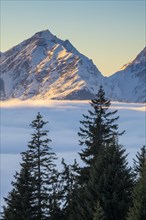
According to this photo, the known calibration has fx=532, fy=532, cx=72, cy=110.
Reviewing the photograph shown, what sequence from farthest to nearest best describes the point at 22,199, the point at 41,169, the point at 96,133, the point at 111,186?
the point at 96,133, the point at 41,169, the point at 22,199, the point at 111,186

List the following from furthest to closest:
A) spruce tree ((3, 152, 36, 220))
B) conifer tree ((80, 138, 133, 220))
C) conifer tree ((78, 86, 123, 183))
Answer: conifer tree ((78, 86, 123, 183))
spruce tree ((3, 152, 36, 220))
conifer tree ((80, 138, 133, 220))

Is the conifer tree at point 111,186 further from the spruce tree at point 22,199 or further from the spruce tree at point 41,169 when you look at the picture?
the spruce tree at point 41,169

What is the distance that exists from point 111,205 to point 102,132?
9224mm

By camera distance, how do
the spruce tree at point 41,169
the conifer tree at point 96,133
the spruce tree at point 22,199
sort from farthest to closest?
1. the conifer tree at point 96,133
2. the spruce tree at point 41,169
3. the spruce tree at point 22,199

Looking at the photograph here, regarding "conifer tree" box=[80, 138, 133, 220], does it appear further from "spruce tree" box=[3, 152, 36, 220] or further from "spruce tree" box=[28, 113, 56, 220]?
"spruce tree" box=[28, 113, 56, 220]

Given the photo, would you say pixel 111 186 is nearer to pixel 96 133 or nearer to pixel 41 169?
pixel 41 169

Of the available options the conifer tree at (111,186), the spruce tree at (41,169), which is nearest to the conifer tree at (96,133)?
the spruce tree at (41,169)

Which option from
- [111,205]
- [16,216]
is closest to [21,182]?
[16,216]

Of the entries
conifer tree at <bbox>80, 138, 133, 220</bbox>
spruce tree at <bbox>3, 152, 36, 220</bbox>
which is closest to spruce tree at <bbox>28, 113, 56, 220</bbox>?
spruce tree at <bbox>3, 152, 36, 220</bbox>

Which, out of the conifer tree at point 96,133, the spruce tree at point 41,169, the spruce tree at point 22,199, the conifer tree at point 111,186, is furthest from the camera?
the conifer tree at point 96,133

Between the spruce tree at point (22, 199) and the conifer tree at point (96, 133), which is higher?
the conifer tree at point (96, 133)

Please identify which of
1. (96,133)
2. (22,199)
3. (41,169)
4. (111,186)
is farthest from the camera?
(96,133)

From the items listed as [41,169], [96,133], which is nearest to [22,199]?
[41,169]

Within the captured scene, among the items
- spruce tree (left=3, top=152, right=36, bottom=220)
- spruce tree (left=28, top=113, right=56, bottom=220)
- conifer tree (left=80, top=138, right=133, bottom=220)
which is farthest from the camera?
spruce tree (left=28, top=113, right=56, bottom=220)
